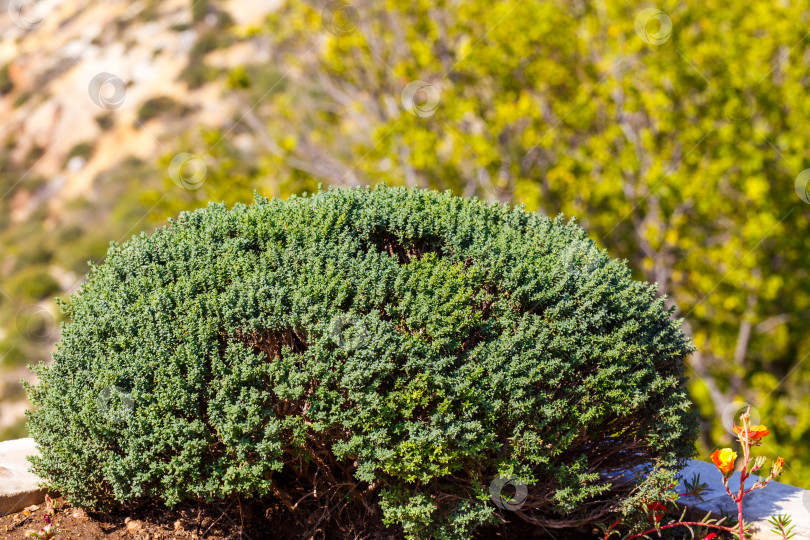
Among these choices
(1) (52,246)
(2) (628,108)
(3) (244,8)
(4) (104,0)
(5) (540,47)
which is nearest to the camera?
(2) (628,108)

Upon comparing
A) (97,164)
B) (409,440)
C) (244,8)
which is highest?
(244,8)

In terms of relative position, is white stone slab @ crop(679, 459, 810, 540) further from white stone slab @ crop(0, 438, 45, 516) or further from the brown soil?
white stone slab @ crop(0, 438, 45, 516)

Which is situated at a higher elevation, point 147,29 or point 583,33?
point 147,29

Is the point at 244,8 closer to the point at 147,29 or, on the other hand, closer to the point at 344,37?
the point at 147,29

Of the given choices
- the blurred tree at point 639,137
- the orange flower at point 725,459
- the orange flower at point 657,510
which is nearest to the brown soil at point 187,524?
the orange flower at point 657,510

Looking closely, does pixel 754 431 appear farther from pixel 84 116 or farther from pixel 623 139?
pixel 84 116

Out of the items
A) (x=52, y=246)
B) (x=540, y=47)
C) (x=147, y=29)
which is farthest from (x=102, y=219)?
(x=540, y=47)
